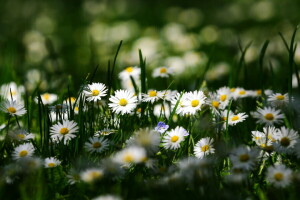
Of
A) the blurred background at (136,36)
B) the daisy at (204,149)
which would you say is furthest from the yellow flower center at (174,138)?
the blurred background at (136,36)

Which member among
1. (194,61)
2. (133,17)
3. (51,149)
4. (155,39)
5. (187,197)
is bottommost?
(187,197)

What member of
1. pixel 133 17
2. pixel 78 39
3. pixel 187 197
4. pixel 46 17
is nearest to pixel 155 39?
pixel 78 39

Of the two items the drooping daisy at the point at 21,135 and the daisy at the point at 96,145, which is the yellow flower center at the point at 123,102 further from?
the drooping daisy at the point at 21,135

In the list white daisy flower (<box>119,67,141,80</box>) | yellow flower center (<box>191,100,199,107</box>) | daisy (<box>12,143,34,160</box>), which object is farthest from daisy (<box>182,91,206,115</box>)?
daisy (<box>12,143,34,160</box>)

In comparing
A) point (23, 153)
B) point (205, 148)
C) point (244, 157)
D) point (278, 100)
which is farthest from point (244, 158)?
point (23, 153)

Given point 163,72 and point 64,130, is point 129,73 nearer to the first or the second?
point 163,72

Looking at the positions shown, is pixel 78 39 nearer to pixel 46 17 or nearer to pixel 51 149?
pixel 46 17

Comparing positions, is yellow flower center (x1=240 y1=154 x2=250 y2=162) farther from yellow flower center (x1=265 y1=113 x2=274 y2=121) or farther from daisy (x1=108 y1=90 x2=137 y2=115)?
daisy (x1=108 y1=90 x2=137 y2=115)
